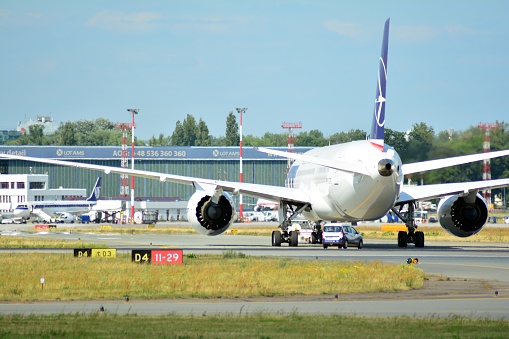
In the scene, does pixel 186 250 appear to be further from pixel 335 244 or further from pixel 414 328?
pixel 414 328

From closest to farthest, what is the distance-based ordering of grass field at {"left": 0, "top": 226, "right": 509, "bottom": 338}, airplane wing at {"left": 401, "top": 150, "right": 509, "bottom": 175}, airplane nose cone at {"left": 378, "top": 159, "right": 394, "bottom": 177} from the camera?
grass field at {"left": 0, "top": 226, "right": 509, "bottom": 338}, airplane nose cone at {"left": 378, "top": 159, "right": 394, "bottom": 177}, airplane wing at {"left": 401, "top": 150, "right": 509, "bottom": 175}

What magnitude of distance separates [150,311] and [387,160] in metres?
26.2

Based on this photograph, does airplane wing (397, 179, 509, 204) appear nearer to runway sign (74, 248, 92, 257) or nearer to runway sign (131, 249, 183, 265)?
runway sign (74, 248, 92, 257)

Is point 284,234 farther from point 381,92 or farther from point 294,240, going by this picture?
point 381,92

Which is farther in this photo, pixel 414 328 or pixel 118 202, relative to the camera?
pixel 118 202

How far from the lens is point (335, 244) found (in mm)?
57125

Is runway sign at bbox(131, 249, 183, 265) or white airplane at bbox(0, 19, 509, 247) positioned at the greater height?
white airplane at bbox(0, 19, 509, 247)

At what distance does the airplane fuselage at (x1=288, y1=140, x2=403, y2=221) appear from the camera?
49875 mm

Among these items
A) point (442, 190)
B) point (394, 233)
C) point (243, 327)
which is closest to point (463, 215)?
point (442, 190)

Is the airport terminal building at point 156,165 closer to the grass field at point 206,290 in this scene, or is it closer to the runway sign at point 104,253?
the runway sign at point 104,253

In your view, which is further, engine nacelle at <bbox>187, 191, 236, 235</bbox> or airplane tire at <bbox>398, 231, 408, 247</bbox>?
airplane tire at <bbox>398, 231, 408, 247</bbox>

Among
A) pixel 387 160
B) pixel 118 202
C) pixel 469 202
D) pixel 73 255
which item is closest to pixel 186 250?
pixel 73 255

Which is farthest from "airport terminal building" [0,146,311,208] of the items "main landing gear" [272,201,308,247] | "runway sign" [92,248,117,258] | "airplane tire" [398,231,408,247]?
"runway sign" [92,248,117,258]

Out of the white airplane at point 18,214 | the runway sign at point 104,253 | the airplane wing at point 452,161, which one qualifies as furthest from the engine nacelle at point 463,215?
the white airplane at point 18,214
